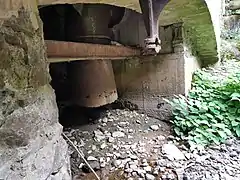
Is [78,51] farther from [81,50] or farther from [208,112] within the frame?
[208,112]

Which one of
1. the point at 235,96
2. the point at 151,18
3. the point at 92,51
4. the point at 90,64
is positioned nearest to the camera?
the point at 151,18

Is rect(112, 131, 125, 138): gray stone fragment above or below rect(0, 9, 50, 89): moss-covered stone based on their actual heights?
below

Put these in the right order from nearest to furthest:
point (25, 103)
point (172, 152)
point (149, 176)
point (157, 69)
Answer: point (25, 103), point (149, 176), point (172, 152), point (157, 69)

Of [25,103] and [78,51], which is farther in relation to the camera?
[78,51]

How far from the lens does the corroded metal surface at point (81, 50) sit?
125 cm

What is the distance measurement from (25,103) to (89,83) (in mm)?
1252

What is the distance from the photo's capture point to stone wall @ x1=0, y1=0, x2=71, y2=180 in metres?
0.81

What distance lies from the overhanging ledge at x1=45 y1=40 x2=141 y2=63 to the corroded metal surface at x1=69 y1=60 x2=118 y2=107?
24 cm

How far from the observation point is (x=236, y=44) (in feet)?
12.9

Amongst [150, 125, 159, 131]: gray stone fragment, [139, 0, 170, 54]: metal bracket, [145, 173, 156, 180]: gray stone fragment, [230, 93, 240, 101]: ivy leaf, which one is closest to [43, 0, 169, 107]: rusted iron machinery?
[139, 0, 170, 54]: metal bracket

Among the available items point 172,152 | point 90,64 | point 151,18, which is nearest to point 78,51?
point 151,18

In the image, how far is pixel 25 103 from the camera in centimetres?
90

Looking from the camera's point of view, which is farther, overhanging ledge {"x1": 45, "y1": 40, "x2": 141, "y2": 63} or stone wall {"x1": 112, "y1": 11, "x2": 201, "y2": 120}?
stone wall {"x1": 112, "y1": 11, "x2": 201, "y2": 120}

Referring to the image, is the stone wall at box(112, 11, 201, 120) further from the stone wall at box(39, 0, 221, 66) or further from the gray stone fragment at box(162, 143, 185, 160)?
the gray stone fragment at box(162, 143, 185, 160)
